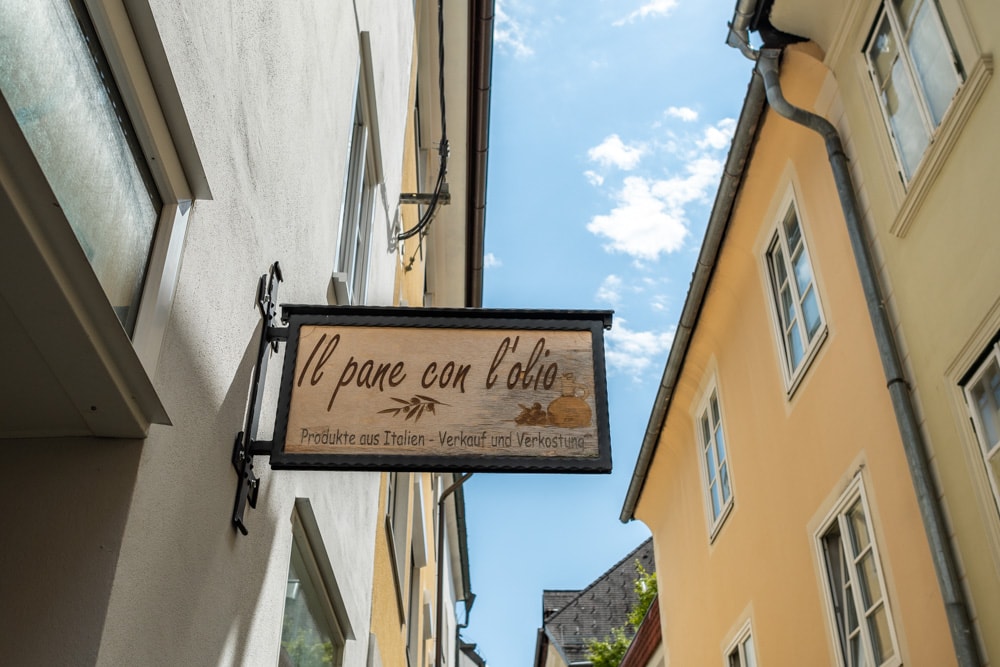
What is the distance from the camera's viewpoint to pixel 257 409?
138 inches

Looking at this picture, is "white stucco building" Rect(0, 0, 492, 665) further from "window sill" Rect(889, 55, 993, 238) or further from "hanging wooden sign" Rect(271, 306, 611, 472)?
"window sill" Rect(889, 55, 993, 238)

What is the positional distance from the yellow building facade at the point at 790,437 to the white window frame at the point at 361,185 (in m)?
3.38

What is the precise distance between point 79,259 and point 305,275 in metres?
2.60

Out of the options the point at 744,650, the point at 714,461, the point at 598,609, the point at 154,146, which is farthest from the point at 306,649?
the point at 598,609

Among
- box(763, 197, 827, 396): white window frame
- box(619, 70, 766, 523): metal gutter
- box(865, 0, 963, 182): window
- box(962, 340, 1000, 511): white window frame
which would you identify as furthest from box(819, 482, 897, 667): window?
box(619, 70, 766, 523): metal gutter

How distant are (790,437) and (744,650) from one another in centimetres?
281

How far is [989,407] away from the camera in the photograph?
539 centimetres

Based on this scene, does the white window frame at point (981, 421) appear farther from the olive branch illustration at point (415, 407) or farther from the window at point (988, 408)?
the olive branch illustration at point (415, 407)

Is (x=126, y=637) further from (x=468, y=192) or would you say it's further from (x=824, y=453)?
(x=468, y=192)

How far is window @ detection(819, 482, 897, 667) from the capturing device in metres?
6.79

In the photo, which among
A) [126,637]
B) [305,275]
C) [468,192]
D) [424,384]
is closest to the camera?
[126,637]

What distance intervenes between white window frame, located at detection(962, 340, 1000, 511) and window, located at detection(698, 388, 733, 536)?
518cm

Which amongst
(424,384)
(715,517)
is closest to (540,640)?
(715,517)

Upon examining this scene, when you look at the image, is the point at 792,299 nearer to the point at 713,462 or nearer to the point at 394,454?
the point at 713,462
